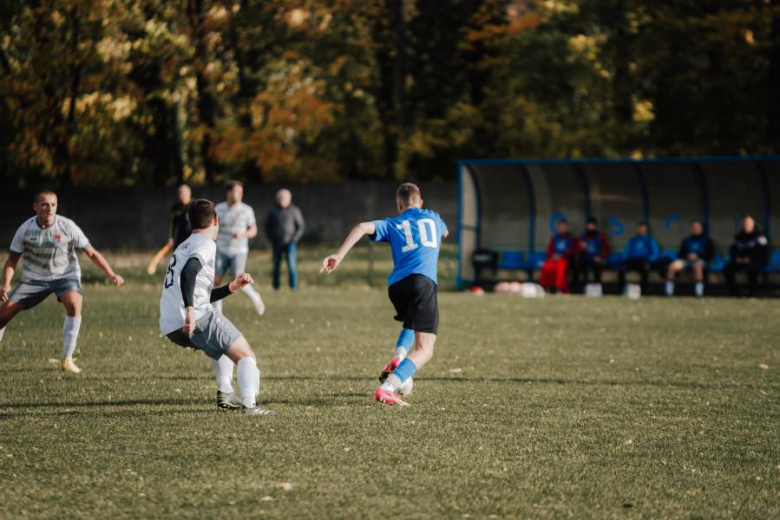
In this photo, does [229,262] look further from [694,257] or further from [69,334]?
[694,257]

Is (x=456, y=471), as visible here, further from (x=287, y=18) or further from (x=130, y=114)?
(x=287, y=18)

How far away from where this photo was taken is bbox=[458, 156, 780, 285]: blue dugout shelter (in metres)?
23.8

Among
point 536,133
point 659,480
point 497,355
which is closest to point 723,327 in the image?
point 497,355

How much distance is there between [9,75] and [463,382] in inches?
712

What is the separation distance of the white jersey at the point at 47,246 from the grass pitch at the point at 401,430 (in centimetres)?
96

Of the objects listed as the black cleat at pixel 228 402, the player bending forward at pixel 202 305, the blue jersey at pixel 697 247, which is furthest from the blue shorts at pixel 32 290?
the blue jersey at pixel 697 247

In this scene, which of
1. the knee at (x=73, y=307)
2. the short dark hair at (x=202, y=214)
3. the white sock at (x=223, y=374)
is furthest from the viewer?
the knee at (x=73, y=307)

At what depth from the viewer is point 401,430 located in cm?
786

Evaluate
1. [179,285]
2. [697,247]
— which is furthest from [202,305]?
[697,247]

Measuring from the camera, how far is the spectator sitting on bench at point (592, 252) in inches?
900

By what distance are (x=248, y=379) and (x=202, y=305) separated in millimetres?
636

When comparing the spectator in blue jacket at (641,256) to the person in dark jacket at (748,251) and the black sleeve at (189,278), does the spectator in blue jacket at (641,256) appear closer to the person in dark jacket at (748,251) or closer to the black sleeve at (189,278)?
the person in dark jacket at (748,251)

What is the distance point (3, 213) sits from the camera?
29.8 m

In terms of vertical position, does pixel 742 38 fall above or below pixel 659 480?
above
